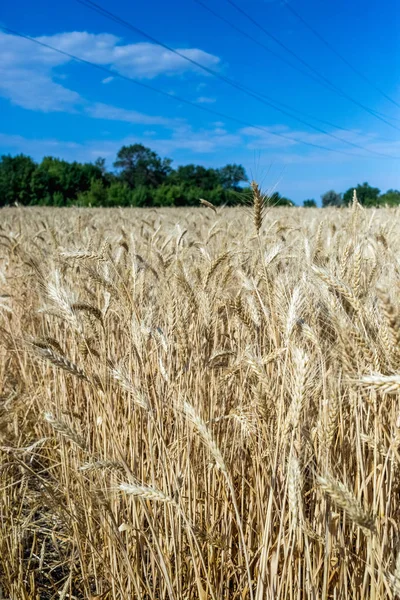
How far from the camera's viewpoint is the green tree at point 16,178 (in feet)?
144

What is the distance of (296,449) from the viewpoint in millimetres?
1205

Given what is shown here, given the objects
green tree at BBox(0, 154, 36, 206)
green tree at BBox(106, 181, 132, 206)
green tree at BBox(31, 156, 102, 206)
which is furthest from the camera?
green tree at BBox(31, 156, 102, 206)

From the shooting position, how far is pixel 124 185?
42125 millimetres

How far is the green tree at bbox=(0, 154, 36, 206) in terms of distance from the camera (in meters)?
43.9

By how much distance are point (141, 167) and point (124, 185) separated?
83.5ft

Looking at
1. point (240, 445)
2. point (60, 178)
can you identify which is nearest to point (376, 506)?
point (240, 445)

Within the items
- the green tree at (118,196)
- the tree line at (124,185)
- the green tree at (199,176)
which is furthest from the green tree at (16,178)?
the green tree at (199,176)

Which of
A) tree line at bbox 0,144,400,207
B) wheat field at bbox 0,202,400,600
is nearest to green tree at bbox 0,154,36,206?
tree line at bbox 0,144,400,207

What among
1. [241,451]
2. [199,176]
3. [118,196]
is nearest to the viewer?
[241,451]

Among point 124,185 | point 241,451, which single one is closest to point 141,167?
point 124,185

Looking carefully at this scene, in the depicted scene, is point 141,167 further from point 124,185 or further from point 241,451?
point 241,451

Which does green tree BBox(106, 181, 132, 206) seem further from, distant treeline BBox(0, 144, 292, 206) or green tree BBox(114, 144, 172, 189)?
green tree BBox(114, 144, 172, 189)

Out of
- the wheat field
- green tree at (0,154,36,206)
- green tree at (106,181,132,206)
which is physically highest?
green tree at (0,154,36,206)

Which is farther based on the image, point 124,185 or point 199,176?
point 199,176
